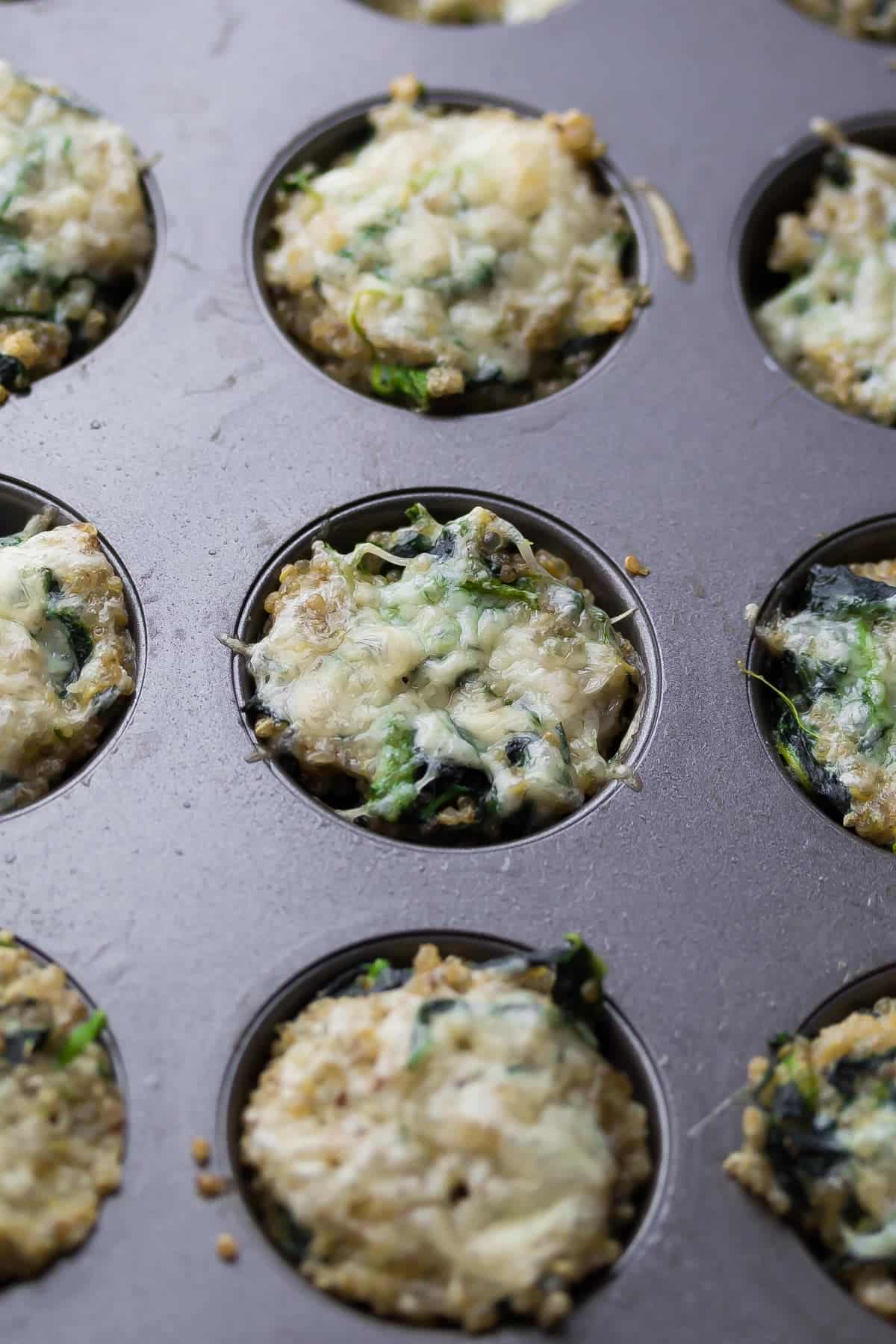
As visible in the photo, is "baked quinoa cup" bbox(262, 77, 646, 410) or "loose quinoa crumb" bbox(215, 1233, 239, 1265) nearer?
"loose quinoa crumb" bbox(215, 1233, 239, 1265)

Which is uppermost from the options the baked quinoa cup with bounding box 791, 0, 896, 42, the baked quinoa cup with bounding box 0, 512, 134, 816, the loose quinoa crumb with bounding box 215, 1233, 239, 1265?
the baked quinoa cup with bounding box 791, 0, 896, 42

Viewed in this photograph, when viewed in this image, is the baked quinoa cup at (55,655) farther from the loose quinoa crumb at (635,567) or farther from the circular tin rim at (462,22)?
the circular tin rim at (462,22)

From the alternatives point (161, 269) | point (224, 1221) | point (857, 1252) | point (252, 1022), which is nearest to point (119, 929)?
point (252, 1022)

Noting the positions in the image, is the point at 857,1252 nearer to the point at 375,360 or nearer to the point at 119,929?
the point at 119,929

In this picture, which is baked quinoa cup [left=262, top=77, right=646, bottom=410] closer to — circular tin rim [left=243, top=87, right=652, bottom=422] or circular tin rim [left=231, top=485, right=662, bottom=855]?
circular tin rim [left=243, top=87, right=652, bottom=422]

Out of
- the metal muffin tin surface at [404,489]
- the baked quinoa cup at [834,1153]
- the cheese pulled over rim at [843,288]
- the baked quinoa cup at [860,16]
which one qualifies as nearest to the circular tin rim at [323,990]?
the metal muffin tin surface at [404,489]

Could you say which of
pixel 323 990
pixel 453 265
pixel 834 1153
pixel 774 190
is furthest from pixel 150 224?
pixel 834 1153

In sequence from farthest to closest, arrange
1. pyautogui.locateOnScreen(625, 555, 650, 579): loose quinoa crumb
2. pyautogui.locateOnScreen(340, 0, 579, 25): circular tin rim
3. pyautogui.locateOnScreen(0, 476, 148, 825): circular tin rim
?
pyautogui.locateOnScreen(340, 0, 579, 25): circular tin rim
pyautogui.locateOnScreen(625, 555, 650, 579): loose quinoa crumb
pyautogui.locateOnScreen(0, 476, 148, 825): circular tin rim

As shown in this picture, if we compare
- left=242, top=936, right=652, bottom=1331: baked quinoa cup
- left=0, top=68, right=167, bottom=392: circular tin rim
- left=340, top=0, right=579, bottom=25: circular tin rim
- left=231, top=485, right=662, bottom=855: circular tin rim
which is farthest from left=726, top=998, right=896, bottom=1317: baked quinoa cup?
left=340, top=0, right=579, bottom=25: circular tin rim
